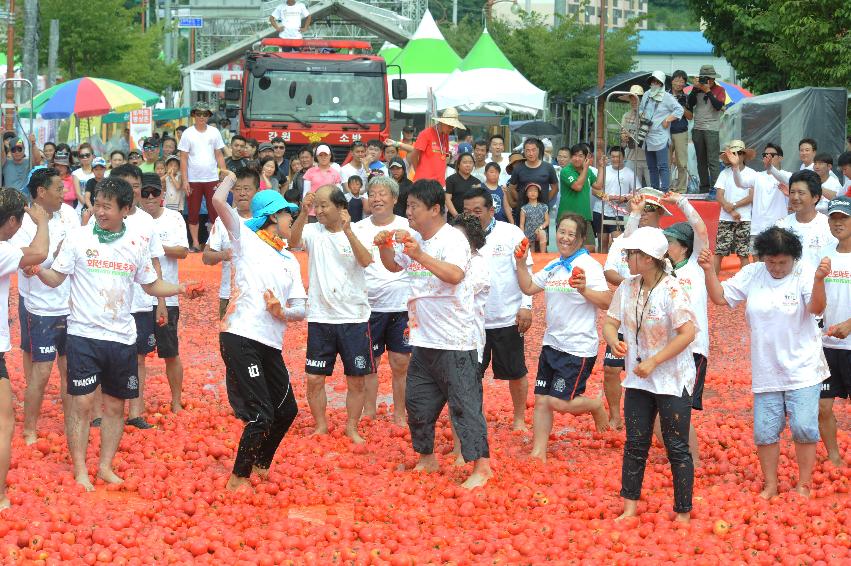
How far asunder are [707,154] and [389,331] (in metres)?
10.4

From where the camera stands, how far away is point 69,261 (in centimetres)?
785

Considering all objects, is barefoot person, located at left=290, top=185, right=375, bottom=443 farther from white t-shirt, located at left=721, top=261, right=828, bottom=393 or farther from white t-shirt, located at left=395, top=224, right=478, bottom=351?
white t-shirt, located at left=721, top=261, right=828, bottom=393

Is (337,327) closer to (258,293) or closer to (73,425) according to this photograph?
(258,293)

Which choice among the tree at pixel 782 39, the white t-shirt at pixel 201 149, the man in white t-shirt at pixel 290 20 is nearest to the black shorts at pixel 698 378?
the white t-shirt at pixel 201 149

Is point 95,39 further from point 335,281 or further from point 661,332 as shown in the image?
point 661,332

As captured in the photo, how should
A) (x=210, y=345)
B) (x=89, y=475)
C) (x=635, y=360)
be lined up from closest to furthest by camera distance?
(x=635, y=360) < (x=89, y=475) < (x=210, y=345)

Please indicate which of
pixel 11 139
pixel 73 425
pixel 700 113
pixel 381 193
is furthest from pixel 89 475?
pixel 11 139

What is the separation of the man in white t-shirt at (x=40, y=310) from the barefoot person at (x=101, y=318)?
108 centimetres

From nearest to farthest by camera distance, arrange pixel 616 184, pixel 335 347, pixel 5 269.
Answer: pixel 5 269 < pixel 335 347 < pixel 616 184

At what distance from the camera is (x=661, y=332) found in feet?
24.1

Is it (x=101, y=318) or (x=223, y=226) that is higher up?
(x=223, y=226)

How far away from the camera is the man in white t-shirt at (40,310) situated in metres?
8.96

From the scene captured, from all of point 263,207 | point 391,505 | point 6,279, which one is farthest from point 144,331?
point 391,505

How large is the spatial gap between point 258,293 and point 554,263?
95.9 inches
